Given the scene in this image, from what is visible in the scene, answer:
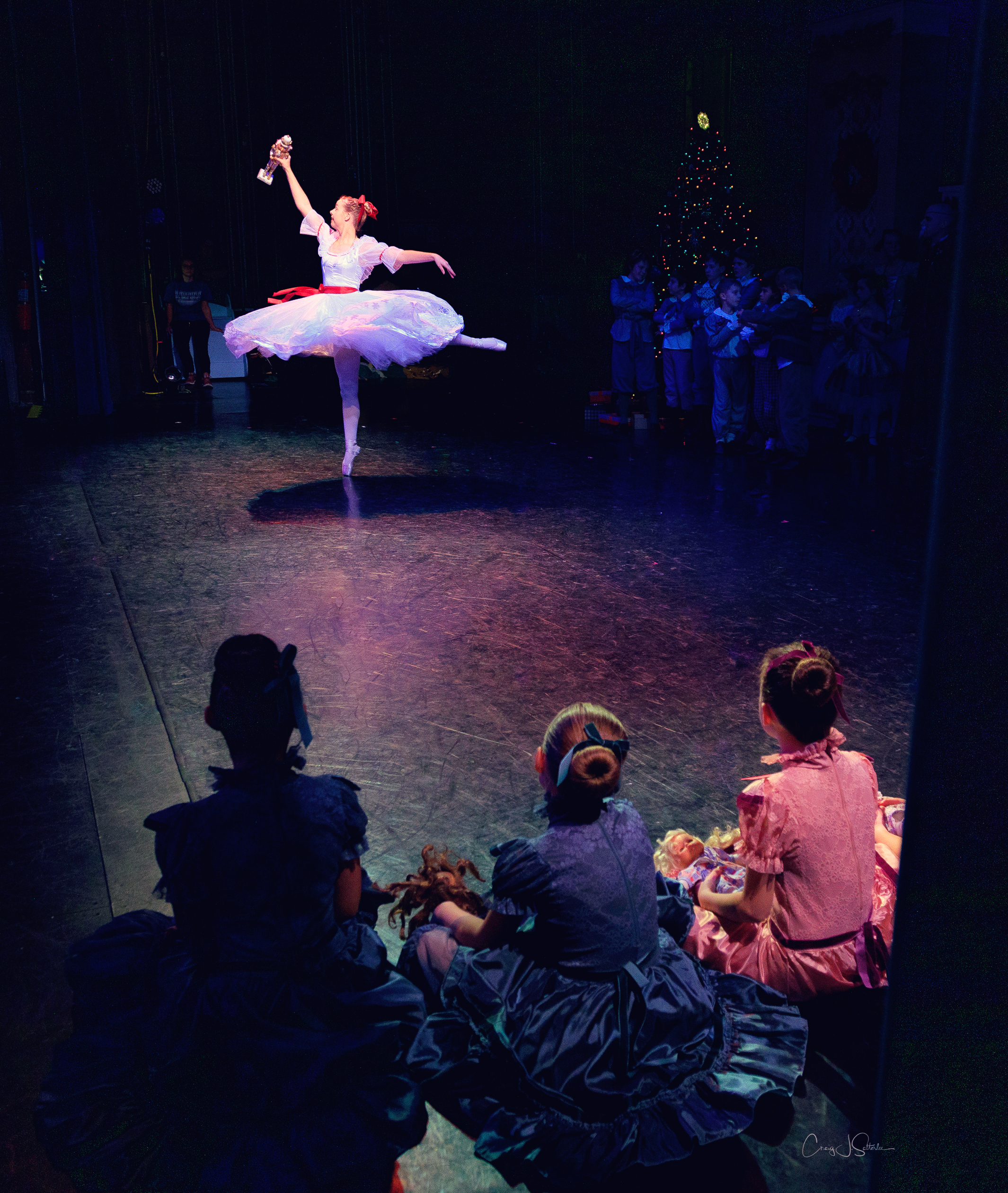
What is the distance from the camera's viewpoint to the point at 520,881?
6.64 ft

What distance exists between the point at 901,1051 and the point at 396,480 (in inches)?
276

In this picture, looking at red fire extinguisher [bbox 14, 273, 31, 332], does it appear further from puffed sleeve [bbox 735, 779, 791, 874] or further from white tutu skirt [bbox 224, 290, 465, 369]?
puffed sleeve [bbox 735, 779, 791, 874]

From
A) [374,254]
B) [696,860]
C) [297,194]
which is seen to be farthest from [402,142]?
[696,860]

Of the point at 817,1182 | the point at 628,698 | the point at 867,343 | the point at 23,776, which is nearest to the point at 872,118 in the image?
the point at 867,343

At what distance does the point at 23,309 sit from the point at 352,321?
7168mm

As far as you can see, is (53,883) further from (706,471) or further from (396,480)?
(706,471)

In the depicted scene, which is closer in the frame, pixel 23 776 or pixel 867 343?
pixel 23 776

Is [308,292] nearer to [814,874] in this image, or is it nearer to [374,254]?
[374,254]

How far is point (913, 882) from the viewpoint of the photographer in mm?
896

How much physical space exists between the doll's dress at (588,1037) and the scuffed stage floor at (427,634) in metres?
0.10

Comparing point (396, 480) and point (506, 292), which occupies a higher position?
point (506, 292)

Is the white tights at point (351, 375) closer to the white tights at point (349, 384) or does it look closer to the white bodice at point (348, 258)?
the white tights at point (349, 384)

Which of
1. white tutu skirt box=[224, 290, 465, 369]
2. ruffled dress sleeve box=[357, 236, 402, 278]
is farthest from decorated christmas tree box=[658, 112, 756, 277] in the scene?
white tutu skirt box=[224, 290, 465, 369]

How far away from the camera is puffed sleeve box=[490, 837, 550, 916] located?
79.2 inches
